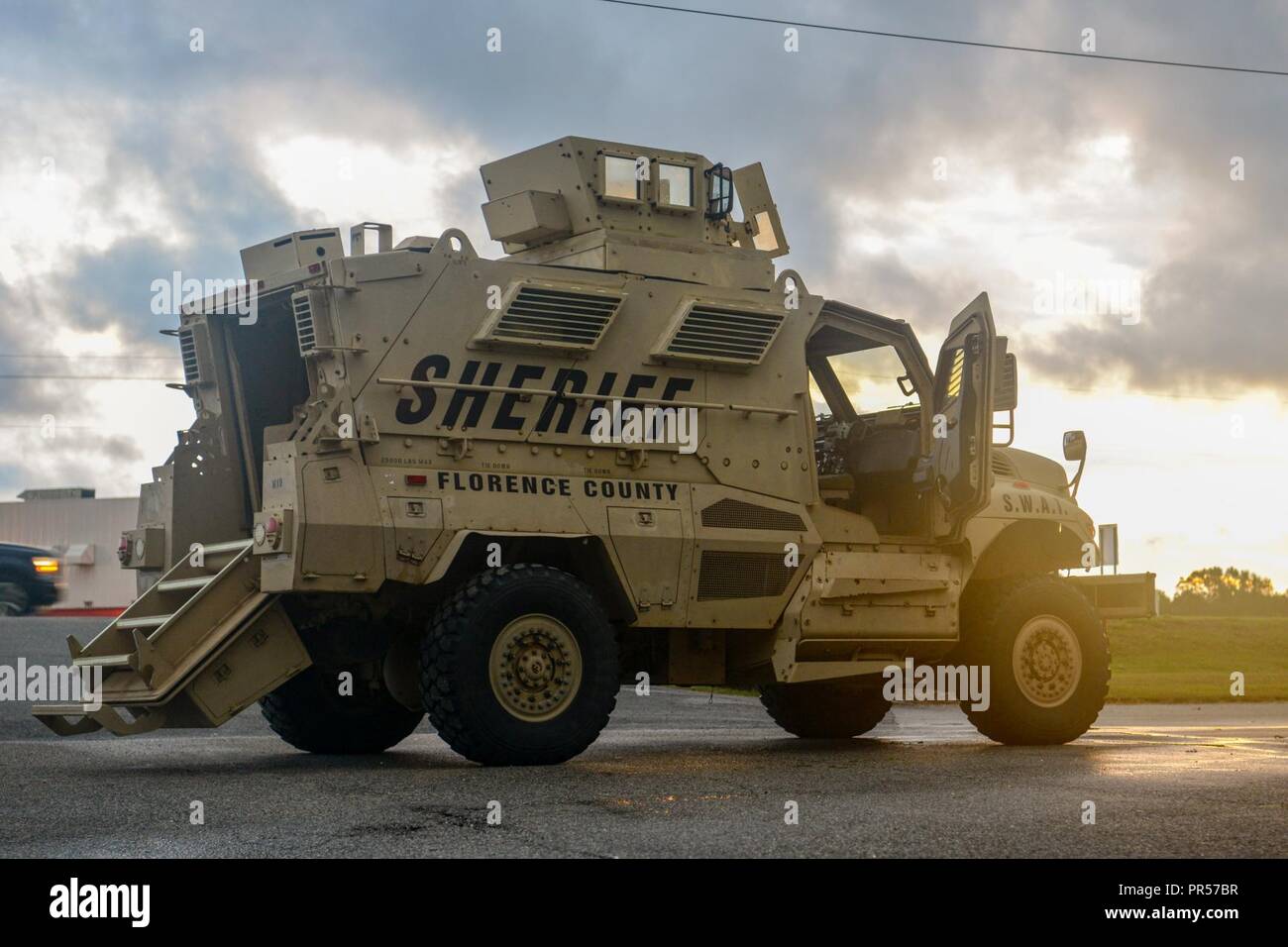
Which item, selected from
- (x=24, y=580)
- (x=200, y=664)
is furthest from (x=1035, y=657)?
(x=24, y=580)

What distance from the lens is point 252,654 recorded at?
10203 mm

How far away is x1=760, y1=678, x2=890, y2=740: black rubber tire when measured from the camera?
1366 centimetres

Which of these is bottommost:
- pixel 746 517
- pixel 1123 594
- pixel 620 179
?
pixel 1123 594

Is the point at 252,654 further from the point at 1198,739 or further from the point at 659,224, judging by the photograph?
the point at 1198,739

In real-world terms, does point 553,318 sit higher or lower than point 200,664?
higher

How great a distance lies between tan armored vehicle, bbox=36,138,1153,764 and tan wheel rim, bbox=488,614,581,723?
18mm

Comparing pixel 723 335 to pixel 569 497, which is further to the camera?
pixel 723 335

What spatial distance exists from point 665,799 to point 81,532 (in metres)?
48.2

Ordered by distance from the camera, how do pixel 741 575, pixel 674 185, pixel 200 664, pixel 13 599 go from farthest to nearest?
1. pixel 13 599
2. pixel 674 185
3. pixel 741 575
4. pixel 200 664

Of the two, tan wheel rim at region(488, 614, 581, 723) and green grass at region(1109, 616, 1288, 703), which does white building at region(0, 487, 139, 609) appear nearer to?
green grass at region(1109, 616, 1288, 703)

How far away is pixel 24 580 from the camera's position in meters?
27.6

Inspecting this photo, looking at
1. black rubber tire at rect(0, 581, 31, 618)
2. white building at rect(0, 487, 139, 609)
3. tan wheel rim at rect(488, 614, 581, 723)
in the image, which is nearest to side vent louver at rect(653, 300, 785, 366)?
tan wheel rim at rect(488, 614, 581, 723)

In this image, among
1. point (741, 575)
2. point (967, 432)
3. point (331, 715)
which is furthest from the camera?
point (967, 432)

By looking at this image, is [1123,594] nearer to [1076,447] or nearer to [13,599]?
[1076,447]
